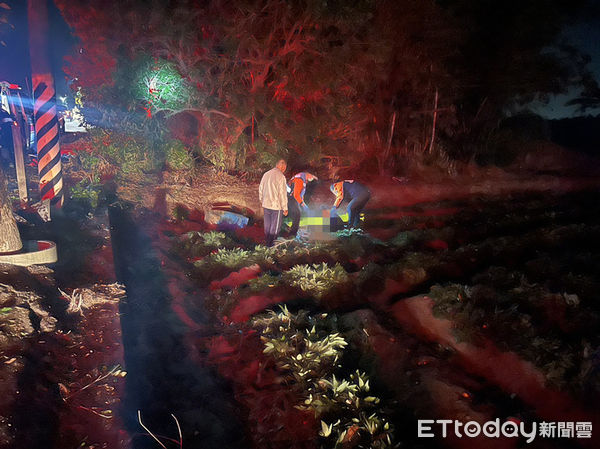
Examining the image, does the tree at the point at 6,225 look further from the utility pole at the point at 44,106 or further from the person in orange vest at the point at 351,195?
the person in orange vest at the point at 351,195

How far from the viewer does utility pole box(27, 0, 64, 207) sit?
7.52 meters

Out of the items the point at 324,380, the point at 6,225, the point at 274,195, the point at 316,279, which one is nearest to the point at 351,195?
the point at 274,195

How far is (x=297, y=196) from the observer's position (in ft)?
25.2

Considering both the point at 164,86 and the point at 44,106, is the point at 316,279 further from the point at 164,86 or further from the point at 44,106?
the point at 164,86

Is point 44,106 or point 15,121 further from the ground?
point 44,106

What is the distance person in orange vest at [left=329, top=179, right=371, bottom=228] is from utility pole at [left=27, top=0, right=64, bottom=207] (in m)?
6.20

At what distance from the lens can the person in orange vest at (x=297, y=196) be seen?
24.9 feet

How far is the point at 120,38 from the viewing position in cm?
1108

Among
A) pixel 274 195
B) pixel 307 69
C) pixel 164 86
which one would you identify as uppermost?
pixel 307 69

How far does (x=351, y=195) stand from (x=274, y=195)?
76.6 inches

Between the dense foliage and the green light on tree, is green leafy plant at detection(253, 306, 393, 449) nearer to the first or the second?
the dense foliage

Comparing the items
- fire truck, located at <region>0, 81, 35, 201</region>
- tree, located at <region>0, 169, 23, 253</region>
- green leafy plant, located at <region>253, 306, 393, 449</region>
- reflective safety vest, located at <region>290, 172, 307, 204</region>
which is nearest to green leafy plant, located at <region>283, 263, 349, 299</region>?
green leafy plant, located at <region>253, 306, 393, 449</region>

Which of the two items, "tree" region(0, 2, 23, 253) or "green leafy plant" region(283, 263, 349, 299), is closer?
"tree" region(0, 2, 23, 253)

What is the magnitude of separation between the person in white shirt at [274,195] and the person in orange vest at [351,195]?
1.30m
